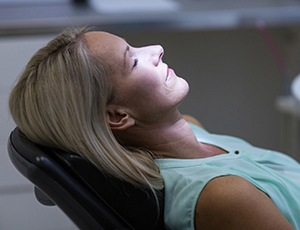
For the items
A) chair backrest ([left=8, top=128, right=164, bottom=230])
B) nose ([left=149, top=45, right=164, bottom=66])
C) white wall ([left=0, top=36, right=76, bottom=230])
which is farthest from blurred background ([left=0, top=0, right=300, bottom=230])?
chair backrest ([left=8, top=128, right=164, bottom=230])

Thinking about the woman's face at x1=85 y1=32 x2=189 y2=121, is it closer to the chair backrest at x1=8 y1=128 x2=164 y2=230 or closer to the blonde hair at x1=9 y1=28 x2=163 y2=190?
the blonde hair at x1=9 y1=28 x2=163 y2=190

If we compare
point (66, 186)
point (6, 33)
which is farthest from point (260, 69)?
point (66, 186)

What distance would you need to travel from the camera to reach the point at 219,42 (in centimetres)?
316

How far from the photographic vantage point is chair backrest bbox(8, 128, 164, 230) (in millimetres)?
1121

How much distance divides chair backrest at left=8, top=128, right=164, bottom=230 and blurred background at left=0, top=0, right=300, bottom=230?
130 cm

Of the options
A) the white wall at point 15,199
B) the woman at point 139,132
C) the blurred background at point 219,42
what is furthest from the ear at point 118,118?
the blurred background at point 219,42

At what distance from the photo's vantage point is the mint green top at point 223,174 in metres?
1.18

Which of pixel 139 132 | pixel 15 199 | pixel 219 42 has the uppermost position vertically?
pixel 139 132

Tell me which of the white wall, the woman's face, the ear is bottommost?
the white wall

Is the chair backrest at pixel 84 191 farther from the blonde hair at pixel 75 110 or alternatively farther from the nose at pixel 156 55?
the nose at pixel 156 55

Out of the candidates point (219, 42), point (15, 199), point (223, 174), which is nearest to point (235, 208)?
point (223, 174)

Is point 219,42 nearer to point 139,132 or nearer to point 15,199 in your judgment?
point 15,199

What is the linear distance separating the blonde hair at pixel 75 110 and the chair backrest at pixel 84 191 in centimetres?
2

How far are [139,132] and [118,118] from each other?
6 cm
